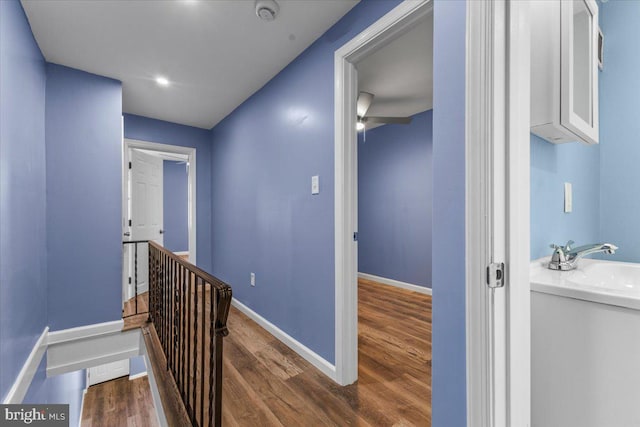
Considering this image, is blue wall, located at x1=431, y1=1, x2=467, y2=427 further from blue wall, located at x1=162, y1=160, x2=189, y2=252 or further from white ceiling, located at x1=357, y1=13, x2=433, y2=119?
blue wall, located at x1=162, y1=160, x2=189, y2=252

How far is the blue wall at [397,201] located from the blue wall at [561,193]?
79.7 inches

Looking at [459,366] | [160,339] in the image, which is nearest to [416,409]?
[459,366]

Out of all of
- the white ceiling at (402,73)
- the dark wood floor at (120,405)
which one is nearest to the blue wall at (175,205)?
the dark wood floor at (120,405)

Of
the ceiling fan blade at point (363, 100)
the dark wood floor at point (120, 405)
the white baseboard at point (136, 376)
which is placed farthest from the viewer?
the white baseboard at point (136, 376)

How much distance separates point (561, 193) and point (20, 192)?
3262 mm

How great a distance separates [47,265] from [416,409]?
10.4 ft

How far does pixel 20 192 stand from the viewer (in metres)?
1.83

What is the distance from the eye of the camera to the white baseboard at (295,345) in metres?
1.89

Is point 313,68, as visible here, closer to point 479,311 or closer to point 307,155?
point 307,155

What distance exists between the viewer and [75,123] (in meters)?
2.55

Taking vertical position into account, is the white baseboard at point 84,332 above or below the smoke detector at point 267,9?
below

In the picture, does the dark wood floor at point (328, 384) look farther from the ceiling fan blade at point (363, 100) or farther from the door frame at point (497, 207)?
the ceiling fan blade at point (363, 100)

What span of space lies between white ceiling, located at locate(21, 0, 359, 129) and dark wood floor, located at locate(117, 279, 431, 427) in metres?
2.44

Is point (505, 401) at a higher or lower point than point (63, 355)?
higher
